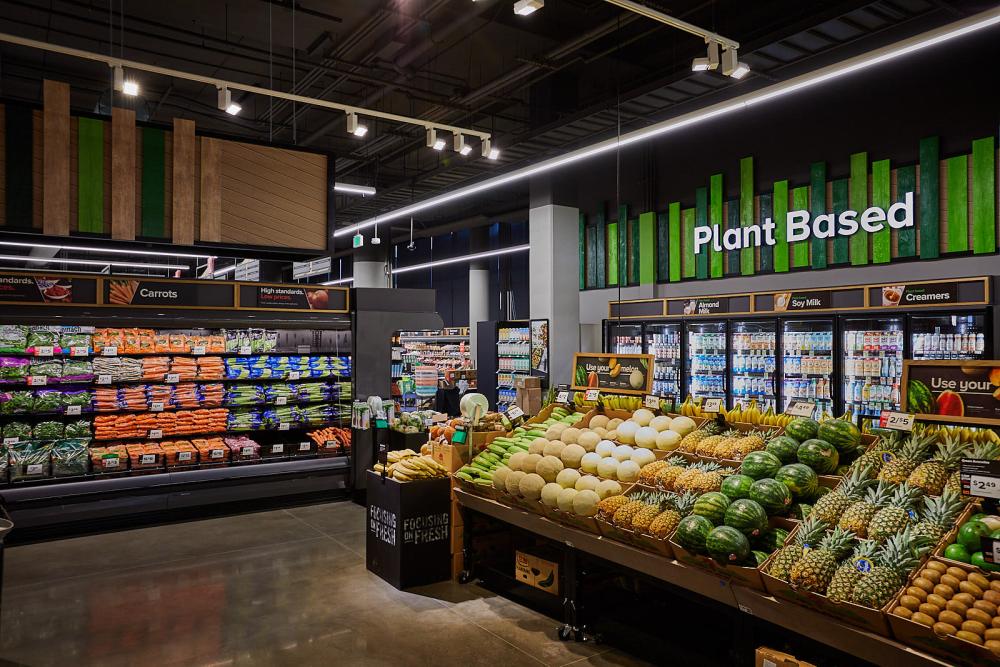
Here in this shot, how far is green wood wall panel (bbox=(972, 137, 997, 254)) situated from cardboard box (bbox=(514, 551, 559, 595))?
206 inches

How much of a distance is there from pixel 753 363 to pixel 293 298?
528cm

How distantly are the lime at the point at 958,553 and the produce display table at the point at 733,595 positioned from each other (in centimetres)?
42

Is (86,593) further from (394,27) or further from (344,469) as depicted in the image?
(394,27)

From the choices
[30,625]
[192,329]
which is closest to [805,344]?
[192,329]

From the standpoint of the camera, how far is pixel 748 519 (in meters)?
3.01

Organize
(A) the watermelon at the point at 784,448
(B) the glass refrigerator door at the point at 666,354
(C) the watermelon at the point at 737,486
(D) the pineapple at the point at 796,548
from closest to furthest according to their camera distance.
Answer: (D) the pineapple at the point at 796,548
(C) the watermelon at the point at 737,486
(A) the watermelon at the point at 784,448
(B) the glass refrigerator door at the point at 666,354

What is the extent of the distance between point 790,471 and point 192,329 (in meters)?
6.16

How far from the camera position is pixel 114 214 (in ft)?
18.3

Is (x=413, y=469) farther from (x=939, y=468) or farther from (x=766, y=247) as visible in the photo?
(x=766, y=247)

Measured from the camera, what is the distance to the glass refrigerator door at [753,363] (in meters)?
7.49

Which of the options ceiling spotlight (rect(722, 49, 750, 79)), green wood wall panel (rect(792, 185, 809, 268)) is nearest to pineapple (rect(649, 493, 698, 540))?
ceiling spotlight (rect(722, 49, 750, 79))

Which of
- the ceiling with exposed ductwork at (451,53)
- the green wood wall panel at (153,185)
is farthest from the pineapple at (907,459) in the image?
the green wood wall panel at (153,185)

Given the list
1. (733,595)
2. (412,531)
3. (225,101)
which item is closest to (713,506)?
(733,595)

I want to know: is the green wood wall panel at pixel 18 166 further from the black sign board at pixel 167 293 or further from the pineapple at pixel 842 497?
the pineapple at pixel 842 497
